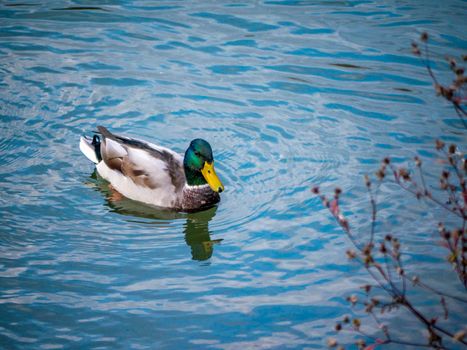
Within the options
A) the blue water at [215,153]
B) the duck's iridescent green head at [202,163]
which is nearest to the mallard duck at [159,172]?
the duck's iridescent green head at [202,163]

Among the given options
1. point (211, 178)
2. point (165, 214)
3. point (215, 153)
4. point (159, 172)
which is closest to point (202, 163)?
point (211, 178)

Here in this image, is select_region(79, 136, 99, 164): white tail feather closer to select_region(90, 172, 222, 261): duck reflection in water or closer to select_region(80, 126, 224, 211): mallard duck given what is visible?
select_region(80, 126, 224, 211): mallard duck

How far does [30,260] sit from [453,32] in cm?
867

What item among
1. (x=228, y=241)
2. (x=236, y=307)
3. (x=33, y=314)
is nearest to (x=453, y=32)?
(x=228, y=241)

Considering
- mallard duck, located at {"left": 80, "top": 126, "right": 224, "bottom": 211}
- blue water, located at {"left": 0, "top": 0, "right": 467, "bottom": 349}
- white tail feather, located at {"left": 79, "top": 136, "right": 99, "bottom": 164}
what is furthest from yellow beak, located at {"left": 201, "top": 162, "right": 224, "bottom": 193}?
white tail feather, located at {"left": 79, "top": 136, "right": 99, "bottom": 164}

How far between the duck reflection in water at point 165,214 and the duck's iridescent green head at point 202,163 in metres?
0.43

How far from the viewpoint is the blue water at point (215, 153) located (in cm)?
630

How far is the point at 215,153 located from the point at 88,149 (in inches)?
66.6

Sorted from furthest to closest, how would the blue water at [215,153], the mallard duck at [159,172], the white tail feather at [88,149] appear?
the white tail feather at [88,149]
the mallard duck at [159,172]
the blue water at [215,153]

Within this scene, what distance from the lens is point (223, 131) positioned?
978 cm

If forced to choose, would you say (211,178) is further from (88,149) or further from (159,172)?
(88,149)

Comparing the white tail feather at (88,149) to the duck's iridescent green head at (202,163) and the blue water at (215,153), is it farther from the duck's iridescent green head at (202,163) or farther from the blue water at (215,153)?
the duck's iridescent green head at (202,163)

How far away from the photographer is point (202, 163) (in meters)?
8.30

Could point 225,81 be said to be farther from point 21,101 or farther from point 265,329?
point 265,329
